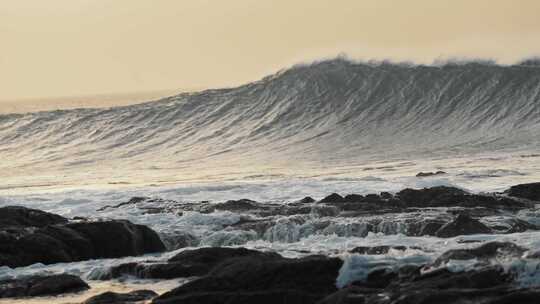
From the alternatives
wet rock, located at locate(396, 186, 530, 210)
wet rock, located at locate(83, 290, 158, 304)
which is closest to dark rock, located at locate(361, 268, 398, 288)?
wet rock, located at locate(83, 290, 158, 304)

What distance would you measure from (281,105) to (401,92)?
4.86m

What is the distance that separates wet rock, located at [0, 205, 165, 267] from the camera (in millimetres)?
13453

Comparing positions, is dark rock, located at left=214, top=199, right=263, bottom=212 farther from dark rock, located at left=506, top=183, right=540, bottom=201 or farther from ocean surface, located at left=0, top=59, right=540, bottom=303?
dark rock, located at left=506, top=183, right=540, bottom=201

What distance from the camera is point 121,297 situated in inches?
409

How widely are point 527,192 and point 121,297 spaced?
9.35m

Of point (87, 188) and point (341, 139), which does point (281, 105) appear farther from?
point (87, 188)

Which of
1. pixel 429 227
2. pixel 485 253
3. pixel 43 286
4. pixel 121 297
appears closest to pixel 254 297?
pixel 121 297

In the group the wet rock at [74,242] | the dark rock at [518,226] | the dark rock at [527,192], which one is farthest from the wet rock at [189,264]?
the dark rock at [527,192]

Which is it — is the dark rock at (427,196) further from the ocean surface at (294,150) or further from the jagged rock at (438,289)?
the jagged rock at (438,289)

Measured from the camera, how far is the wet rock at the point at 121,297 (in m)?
10.3

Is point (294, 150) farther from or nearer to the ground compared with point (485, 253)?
farther from the ground

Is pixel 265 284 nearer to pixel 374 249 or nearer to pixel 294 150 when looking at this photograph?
pixel 374 249

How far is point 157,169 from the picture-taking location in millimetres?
33906

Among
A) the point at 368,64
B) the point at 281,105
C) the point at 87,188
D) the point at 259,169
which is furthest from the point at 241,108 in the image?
the point at 87,188
